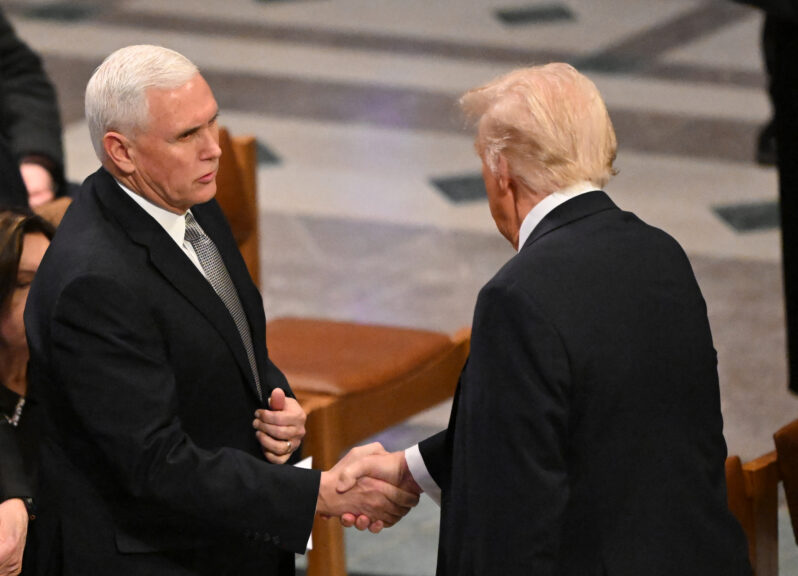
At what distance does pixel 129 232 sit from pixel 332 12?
6.56m

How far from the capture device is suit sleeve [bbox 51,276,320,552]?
2.16 meters

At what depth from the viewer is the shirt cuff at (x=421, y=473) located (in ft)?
8.27

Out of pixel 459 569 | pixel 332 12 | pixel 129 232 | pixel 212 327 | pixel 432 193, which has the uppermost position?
Answer: pixel 332 12

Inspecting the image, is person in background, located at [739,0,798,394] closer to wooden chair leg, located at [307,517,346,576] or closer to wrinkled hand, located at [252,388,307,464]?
wooden chair leg, located at [307,517,346,576]

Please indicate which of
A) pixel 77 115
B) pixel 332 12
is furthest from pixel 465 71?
pixel 77 115

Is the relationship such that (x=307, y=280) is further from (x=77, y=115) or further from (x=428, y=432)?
(x=77, y=115)

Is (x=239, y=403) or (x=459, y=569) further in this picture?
(x=239, y=403)

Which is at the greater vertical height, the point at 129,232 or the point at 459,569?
the point at 129,232

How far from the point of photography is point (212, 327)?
230 centimetres

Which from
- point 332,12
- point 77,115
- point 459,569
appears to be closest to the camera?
point 459,569

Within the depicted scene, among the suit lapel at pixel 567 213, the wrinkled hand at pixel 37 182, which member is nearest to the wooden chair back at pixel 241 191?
the wrinkled hand at pixel 37 182

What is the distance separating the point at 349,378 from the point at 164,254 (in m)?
1.36

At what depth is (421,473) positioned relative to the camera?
2.53 meters

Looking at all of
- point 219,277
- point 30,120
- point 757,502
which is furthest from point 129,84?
point 30,120
